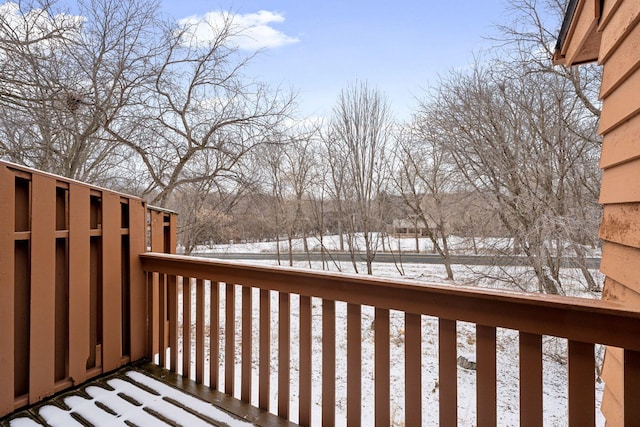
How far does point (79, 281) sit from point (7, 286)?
1.10 feet

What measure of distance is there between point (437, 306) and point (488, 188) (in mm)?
6793

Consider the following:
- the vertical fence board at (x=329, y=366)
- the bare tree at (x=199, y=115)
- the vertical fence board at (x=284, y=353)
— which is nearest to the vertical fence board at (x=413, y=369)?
the vertical fence board at (x=329, y=366)

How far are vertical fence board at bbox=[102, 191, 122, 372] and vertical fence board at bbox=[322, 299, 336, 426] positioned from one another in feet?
4.96

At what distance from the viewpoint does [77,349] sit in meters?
2.04

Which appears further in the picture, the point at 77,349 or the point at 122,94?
the point at 122,94

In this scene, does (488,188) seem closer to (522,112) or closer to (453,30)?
(522,112)

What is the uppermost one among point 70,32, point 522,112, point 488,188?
point 70,32

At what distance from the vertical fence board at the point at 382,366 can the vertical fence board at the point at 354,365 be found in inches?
3.8

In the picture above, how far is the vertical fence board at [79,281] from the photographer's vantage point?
79.0 inches

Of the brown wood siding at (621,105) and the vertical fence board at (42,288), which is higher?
the brown wood siding at (621,105)

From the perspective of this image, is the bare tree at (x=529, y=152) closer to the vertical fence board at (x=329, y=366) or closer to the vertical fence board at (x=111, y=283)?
the vertical fence board at (x=329, y=366)

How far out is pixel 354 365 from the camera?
5.24 ft

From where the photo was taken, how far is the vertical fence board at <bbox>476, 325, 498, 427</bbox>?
128cm


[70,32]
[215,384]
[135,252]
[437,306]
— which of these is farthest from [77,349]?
[70,32]
